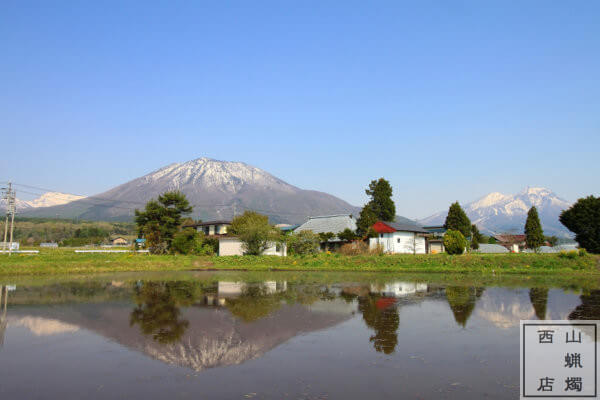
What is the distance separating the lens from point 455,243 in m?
40.7

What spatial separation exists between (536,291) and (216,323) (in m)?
17.2

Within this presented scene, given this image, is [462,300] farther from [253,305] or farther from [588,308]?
[253,305]

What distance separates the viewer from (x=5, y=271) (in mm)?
31844

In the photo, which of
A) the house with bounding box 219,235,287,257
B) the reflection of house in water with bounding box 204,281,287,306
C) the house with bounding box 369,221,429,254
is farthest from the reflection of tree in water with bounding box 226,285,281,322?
the house with bounding box 369,221,429,254

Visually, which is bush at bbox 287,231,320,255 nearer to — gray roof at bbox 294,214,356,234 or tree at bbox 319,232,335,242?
tree at bbox 319,232,335,242

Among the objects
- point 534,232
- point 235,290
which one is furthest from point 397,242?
point 235,290

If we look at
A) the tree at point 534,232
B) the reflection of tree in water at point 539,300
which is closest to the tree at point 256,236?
the reflection of tree in water at point 539,300

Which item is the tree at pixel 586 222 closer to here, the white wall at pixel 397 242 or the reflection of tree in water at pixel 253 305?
the white wall at pixel 397 242

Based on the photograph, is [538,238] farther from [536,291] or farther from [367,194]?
[536,291]

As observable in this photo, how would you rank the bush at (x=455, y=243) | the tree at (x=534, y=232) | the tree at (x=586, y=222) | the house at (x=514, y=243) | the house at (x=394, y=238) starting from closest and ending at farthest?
the tree at (x=586, y=222) < the bush at (x=455, y=243) < the house at (x=394, y=238) < the tree at (x=534, y=232) < the house at (x=514, y=243)

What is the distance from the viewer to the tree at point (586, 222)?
126 ft

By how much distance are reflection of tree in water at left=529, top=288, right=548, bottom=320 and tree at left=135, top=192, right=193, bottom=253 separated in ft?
143

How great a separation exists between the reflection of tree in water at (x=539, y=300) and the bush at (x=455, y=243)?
19.0 metres

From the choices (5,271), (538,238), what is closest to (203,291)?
(5,271)
